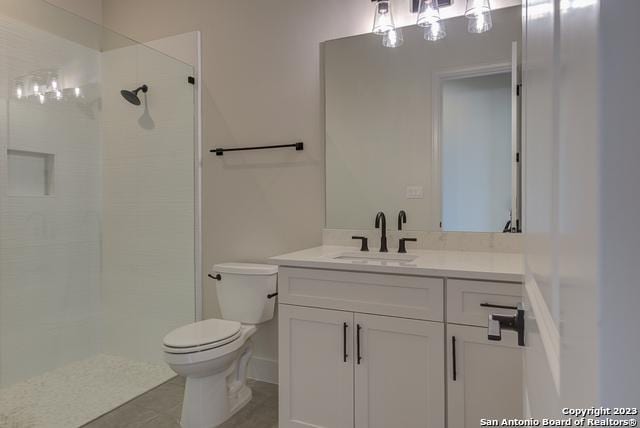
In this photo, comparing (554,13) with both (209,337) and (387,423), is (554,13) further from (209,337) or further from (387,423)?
(209,337)

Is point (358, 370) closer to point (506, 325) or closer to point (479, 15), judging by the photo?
point (506, 325)

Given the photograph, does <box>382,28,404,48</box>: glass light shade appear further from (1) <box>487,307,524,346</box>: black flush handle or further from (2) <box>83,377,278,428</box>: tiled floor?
(2) <box>83,377,278,428</box>: tiled floor

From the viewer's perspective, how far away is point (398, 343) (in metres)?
1.58

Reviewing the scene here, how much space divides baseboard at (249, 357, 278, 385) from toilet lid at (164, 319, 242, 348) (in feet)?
1.54

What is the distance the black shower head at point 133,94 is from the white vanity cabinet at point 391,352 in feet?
5.83

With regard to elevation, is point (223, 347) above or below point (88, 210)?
below

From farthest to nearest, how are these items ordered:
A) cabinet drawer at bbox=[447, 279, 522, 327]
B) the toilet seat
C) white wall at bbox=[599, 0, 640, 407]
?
1. the toilet seat
2. cabinet drawer at bbox=[447, 279, 522, 327]
3. white wall at bbox=[599, 0, 640, 407]

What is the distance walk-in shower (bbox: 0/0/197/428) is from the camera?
2305 mm

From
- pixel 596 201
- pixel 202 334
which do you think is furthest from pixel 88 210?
pixel 596 201

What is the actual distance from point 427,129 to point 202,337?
155 cm

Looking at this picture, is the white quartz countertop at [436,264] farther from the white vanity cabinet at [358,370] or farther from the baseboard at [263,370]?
the baseboard at [263,370]

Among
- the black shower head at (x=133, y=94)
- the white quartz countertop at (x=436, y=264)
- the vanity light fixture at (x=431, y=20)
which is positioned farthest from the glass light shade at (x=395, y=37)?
the black shower head at (x=133, y=94)
